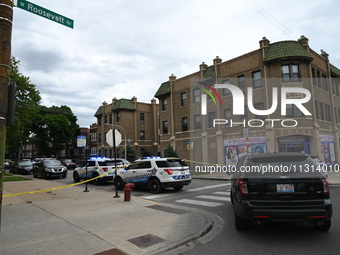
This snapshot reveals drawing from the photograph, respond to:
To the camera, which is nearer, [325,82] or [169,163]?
[169,163]

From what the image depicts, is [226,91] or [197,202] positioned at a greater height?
[226,91]

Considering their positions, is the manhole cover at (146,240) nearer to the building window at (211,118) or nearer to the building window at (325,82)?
the building window at (211,118)

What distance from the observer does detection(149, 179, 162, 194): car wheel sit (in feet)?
39.3

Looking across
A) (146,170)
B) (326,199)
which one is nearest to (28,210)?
(146,170)

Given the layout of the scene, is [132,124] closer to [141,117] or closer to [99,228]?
[141,117]

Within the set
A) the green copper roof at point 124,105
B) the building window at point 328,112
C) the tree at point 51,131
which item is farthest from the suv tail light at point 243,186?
the tree at point 51,131

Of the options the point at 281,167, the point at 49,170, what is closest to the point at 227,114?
the point at 49,170

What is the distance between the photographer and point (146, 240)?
5.20m

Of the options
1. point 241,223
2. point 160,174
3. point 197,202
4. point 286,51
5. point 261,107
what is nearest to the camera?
point 241,223

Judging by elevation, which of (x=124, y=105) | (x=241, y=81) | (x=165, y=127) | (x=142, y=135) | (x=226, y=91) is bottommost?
(x=142, y=135)

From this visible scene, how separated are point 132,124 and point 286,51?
2935 centimetres

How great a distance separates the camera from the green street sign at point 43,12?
469cm

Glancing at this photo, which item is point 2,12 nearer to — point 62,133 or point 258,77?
point 258,77

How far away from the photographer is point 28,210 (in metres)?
8.26
